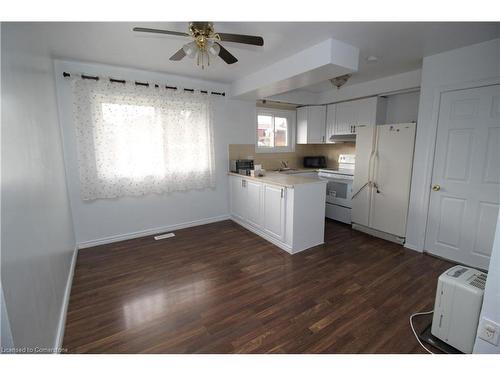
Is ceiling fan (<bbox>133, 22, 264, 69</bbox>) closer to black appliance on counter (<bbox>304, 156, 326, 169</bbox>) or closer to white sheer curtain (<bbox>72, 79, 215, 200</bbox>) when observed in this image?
white sheer curtain (<bbox>72, 79, 215, 200</bbox>)

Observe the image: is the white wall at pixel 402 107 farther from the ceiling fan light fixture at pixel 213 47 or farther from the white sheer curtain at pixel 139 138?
→ the ceiling fan light fixture at pixel 213 47

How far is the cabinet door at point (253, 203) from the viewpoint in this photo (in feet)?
11.7

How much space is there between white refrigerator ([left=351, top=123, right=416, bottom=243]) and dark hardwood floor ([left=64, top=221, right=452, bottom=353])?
0.36 meters

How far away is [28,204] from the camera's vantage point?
4.47ft

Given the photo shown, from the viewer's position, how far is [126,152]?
10.9ft

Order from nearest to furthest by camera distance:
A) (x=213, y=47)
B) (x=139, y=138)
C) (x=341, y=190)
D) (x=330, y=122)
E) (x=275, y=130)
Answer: (x=213, y=47), (x=139, y=138), (x=341, y=190), (x=330, y=122), (x=275, y=130)

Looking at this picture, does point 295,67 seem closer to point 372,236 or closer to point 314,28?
point 314,28

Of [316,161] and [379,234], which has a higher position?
[316,161]

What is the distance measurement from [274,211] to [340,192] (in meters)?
1.60

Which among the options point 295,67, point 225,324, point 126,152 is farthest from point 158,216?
point 295,67

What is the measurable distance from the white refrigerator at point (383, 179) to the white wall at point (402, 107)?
859mm

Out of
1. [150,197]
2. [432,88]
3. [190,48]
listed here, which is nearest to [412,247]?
[432,88]

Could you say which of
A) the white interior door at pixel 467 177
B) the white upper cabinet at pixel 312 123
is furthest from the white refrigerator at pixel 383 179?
the white upper cabinet at pixel 312 123

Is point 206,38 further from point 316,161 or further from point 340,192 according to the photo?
point 316,161
